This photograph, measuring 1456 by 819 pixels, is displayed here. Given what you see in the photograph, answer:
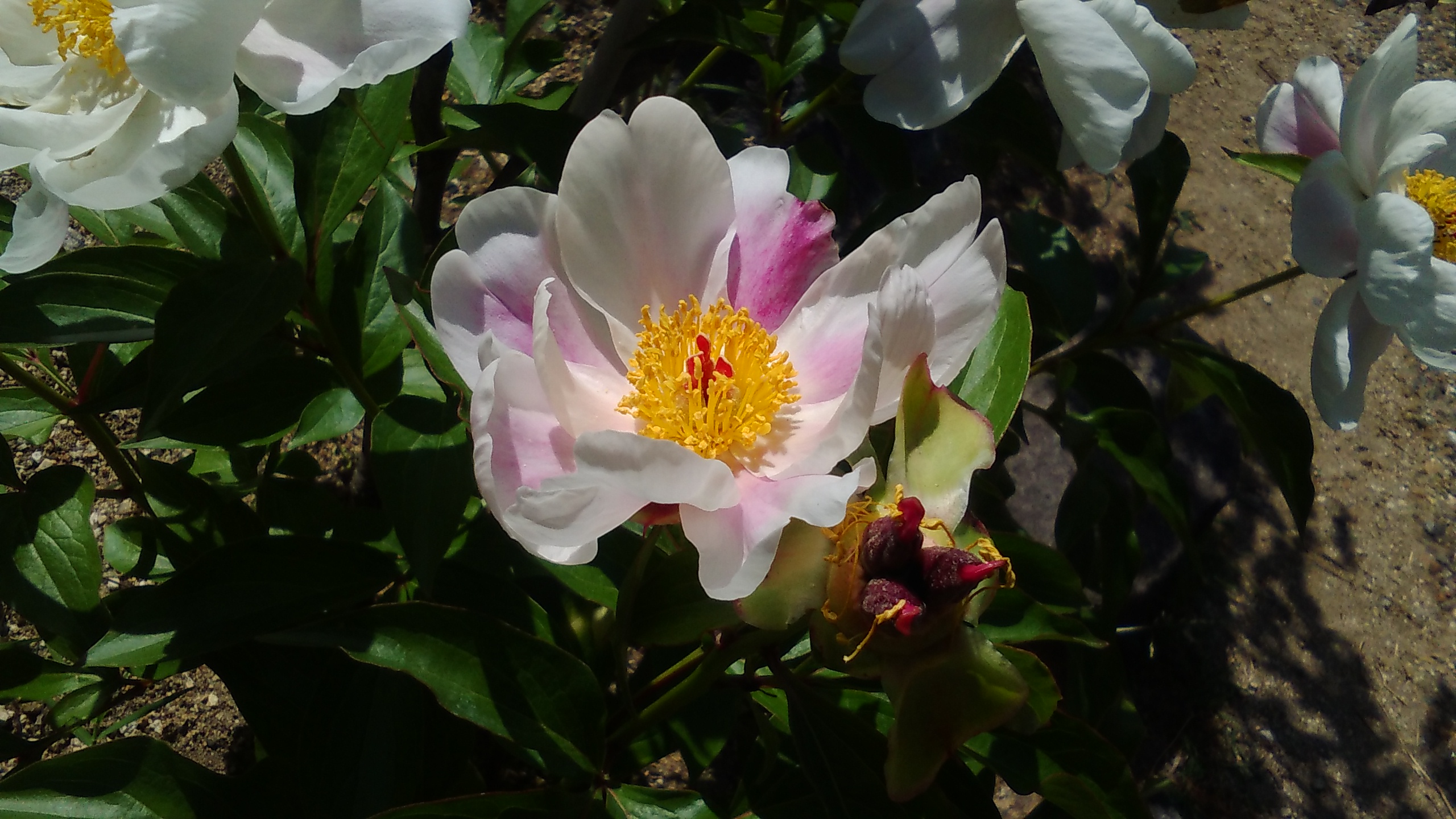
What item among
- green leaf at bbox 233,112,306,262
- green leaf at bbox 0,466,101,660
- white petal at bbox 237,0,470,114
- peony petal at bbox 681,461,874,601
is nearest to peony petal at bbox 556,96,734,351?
white petal at bbox 237,0,470,114

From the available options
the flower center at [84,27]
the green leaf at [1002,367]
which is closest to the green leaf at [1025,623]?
the green leaf at [1002,367]

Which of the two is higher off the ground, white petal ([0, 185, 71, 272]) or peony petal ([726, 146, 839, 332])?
white petal ([0, 185, 71, 272])

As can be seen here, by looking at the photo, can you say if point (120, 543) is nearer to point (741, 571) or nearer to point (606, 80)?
point (606, 80)

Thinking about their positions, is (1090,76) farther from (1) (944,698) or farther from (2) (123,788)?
(2) (123,788)

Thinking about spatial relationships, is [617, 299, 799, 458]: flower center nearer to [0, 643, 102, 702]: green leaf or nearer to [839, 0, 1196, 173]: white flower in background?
[839, 0, 1196, 173]: white flower in background

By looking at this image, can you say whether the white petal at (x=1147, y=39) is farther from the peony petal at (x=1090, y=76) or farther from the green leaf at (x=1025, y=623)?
the green leaf at (x=1025, y=623)

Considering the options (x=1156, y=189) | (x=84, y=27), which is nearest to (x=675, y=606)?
(x=84, y=27)
